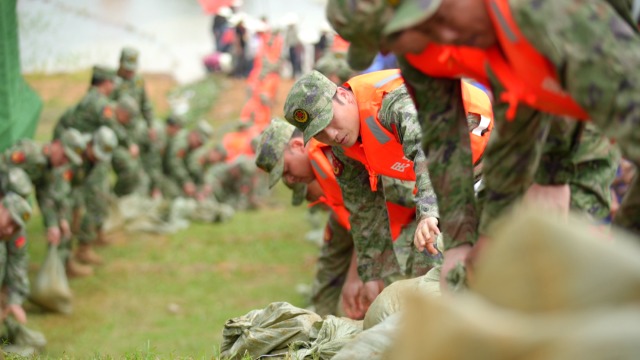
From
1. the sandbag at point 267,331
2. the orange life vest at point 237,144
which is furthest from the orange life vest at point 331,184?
the orange life vest at point 237,144

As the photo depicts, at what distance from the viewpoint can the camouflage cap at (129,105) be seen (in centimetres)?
1297

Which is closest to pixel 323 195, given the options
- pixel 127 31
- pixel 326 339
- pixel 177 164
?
pixel 326 339

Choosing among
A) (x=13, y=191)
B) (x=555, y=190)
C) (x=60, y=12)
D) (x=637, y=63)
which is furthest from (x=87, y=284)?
(x=637, y=63)

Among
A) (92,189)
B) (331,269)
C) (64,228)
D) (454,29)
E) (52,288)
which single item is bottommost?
(92,189)

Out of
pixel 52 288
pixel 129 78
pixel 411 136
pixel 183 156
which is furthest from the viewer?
pixel 183 156

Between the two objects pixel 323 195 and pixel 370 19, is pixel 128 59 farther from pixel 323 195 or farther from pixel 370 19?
pixel 370 19

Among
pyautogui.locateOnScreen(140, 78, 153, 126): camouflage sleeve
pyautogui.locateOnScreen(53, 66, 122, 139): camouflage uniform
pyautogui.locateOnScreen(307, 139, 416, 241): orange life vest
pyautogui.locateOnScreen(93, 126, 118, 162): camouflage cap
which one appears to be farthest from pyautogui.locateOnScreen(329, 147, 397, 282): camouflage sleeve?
pyautogui.locateOnScreen(140, 78, 153, 126): camouflage sleeve

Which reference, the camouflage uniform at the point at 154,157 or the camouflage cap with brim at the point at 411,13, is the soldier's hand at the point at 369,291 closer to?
the camouflage cap with brim at the point at 411,13

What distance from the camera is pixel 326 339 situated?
Result: 14.1ft

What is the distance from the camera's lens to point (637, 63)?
247 centimetres

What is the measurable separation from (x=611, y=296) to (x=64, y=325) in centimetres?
814

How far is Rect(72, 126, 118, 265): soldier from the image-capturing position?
38.3 feet

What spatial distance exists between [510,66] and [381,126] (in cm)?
230

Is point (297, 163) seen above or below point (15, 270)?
above
